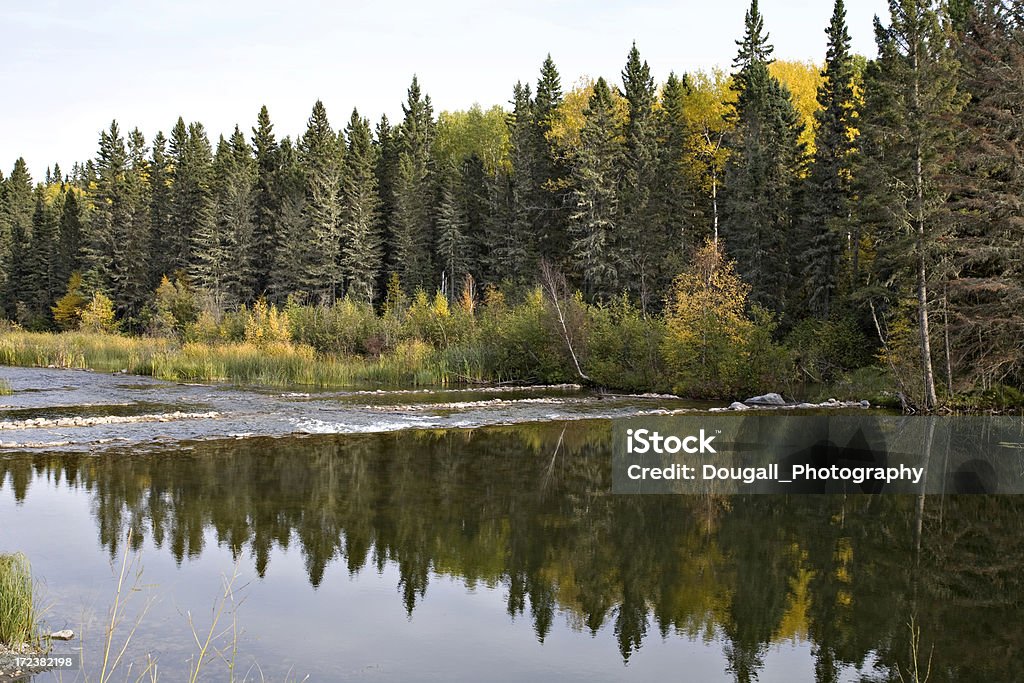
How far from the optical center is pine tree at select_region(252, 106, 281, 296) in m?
71.6

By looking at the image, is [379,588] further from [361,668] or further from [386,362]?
[386,362]

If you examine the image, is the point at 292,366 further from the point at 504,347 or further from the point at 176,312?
the point at 176,312

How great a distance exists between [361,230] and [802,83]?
34.2 meters

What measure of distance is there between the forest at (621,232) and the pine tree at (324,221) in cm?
25

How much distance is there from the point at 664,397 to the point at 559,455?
13.3m

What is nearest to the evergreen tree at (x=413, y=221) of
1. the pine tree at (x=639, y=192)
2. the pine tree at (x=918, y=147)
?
the pine tree at (x=639, y=192)

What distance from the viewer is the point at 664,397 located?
30.6 metres

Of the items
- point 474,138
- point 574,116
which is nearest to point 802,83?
point 574,116

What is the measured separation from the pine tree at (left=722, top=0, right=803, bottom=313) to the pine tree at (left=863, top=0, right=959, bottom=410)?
57.9 ft

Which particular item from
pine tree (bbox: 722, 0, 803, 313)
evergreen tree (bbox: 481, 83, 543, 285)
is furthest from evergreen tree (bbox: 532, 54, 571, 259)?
pine tree (bbox: 722, 0, 803, 313)

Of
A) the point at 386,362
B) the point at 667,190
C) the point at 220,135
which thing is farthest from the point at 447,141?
the point at 386,362

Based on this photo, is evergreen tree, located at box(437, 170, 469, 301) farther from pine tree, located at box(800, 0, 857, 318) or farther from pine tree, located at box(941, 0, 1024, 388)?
pine tree, located at box(941, 0, 1024, 388)

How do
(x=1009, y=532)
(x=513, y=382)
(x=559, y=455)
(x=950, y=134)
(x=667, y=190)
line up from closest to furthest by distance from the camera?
(x=1009, y=532) < (x=559, y=455) < (x=950, y=134) < (x=513, y=382) < (x=667, y=190)

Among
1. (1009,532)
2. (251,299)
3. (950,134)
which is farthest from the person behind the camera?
(251,299)
